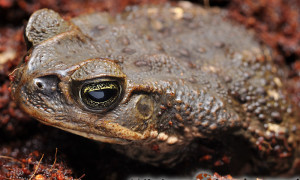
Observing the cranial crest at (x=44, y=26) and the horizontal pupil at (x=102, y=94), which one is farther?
the cranial crest at (x=44, y=26)

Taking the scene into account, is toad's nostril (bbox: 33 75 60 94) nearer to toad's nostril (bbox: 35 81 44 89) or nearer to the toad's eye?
toad's nostril (bbox: 35 81 44 89)

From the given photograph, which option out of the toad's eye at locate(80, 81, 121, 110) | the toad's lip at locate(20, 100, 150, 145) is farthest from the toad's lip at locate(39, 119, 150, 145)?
the toad's eye at locate(80, 81, 121, 110)

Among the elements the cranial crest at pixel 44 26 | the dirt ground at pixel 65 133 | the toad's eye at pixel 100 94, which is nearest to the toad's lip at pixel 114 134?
the toad's eye at pixel 100 94

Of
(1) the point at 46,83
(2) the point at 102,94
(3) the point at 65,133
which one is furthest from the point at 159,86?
(3) the point at 65,133

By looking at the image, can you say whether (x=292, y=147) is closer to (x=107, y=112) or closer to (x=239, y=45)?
(x=239, y=45)

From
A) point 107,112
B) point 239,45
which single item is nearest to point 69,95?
point 107,112

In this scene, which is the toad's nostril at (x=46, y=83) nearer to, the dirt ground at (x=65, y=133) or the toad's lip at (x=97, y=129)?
the toad's lip at (x=97, y=129)

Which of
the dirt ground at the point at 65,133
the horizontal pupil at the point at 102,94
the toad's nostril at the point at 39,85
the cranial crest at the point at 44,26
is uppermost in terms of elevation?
the cranial crest at the point at 44,26

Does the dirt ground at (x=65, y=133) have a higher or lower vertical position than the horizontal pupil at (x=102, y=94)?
lower
